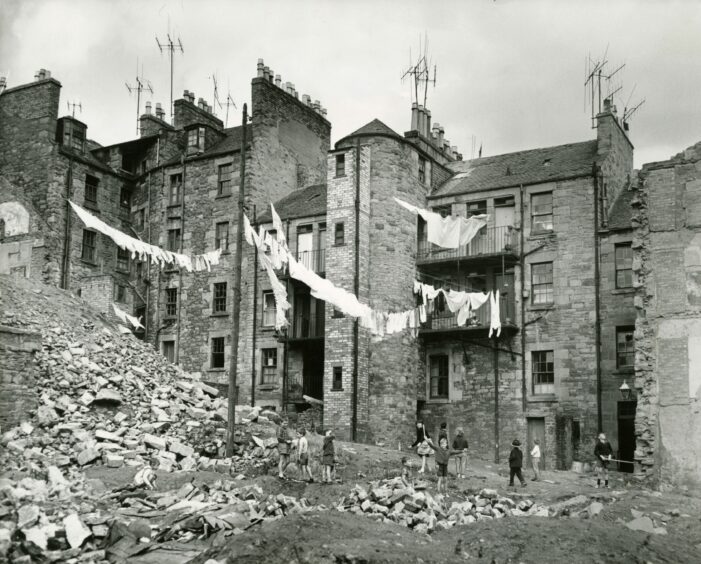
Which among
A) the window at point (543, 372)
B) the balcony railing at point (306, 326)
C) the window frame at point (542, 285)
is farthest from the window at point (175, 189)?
Result: the window at point (543, 372)

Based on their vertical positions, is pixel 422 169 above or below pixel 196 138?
below

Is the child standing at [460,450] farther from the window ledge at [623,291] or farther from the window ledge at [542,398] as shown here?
the window ledge at [623,291]

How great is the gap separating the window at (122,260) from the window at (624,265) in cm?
2347

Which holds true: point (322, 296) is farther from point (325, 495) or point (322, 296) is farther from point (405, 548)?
point (405, 548)

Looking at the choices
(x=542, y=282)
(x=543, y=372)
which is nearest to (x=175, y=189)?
(x=542, y=282)

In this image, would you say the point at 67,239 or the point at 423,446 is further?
the point at 67,239

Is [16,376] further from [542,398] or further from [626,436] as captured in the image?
[626,436]

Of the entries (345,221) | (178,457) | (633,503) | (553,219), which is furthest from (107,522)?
(553,219)

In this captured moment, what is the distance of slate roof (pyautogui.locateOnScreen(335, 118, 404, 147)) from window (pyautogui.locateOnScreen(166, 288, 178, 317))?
11030mm

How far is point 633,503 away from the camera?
19766mm

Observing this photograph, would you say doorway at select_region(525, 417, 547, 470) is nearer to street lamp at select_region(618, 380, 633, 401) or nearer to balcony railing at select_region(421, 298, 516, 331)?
street lamp at select_region(618, 380, 633, 401)

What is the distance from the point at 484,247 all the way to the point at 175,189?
52.8 ft

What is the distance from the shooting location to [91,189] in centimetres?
4156

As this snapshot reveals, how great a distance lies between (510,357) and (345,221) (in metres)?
7.95
